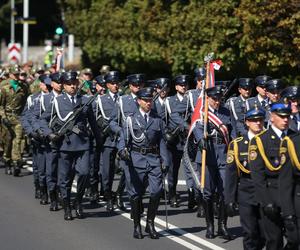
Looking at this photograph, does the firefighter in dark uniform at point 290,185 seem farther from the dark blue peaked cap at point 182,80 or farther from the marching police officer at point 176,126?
the dark blue peaked cap at point 182,80

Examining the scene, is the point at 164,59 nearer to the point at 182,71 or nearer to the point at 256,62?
the point at 182,71

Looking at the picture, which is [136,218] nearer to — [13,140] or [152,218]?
[152,218]

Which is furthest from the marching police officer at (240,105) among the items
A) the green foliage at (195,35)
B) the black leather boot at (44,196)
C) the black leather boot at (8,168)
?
the black leather boot at (8,168)

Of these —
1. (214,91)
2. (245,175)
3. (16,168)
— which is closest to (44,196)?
(16,168)

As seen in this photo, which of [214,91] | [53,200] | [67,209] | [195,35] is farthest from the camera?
[195,35]

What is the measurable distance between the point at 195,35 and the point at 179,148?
9.70 m

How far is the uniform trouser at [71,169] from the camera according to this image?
504 inches

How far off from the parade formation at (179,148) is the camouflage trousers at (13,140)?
2526 mm

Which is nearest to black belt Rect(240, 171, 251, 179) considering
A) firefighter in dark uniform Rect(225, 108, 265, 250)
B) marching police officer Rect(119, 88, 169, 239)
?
firefighter in dark uniform Rect(225, 108, 265, 250)

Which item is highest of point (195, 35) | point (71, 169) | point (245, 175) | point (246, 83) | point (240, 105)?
point (195, 35)

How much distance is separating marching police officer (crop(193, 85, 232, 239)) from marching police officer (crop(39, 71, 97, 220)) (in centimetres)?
201

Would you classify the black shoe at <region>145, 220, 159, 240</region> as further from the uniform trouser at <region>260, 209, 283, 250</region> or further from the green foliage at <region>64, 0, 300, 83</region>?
the green foliage at <region>64, 0, 300, 83</region>

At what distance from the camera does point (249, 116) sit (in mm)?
9109

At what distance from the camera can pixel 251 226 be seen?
8.88 meters
